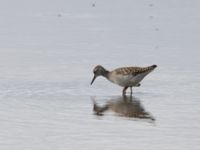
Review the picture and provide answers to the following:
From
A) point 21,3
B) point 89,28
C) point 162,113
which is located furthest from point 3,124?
point 21,3

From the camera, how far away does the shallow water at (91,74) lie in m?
13.8

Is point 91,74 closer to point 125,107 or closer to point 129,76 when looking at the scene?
point 129,76

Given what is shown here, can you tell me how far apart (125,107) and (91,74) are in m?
2.92

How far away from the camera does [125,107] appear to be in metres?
16.7

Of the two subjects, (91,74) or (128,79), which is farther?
(91,74)

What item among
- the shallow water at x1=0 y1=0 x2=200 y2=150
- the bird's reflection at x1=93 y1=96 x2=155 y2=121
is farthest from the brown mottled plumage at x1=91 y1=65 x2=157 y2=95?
the bird's reflection at x1=93 y1=96 x2=155 y2=121

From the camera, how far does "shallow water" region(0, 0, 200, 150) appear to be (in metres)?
13.8

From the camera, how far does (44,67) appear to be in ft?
65.4

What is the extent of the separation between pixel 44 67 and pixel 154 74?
2299mm

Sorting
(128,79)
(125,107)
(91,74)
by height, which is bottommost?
(125,107)

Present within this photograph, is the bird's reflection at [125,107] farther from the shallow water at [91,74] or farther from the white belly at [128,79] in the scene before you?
the white belly at [128,79]

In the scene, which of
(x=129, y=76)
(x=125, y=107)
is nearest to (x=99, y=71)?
(x=129, y=76)

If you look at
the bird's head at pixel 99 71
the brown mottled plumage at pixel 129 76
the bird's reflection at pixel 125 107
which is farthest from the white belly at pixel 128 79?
the bird's reflection at pixel 125 107

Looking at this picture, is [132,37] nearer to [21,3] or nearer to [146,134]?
[21,3]
